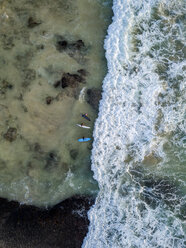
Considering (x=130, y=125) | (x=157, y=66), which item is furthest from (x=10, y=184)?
(x=157, y=66)

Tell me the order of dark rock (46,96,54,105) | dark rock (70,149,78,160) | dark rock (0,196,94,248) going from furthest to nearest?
1. dark rock (70,149,78,160)
2. dark rock (46,96,54,105)
3. dark rock (0,196,94,248)

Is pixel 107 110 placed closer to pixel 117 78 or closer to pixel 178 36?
pixel 117 78

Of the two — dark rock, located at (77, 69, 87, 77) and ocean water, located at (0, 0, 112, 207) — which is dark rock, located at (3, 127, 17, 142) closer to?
ocean water, located at (0, 0, 112, 207)

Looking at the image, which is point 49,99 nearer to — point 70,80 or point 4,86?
point 70,80

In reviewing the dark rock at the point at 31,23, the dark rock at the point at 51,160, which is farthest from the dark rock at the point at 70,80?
the dark rock at the point at 51,160

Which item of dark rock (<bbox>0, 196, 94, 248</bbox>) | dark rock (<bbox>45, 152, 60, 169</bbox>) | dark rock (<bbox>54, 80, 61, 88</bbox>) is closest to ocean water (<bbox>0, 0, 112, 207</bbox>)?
dark rock (<bbox>45, 152, 60, 169</bbox>)

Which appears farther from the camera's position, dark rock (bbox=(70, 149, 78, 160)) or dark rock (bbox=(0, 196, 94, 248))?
dark rock (bbox=(70, 149, 78, 160))
